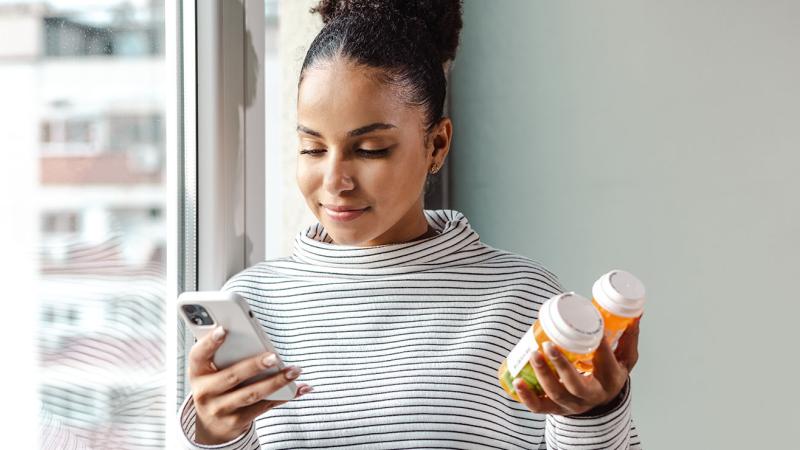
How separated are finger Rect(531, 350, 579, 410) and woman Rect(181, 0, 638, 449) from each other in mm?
97

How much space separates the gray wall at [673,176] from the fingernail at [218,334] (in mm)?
825

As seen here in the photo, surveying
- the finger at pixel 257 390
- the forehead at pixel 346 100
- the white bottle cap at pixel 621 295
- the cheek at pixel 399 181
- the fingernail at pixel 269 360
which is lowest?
the finger at pixel 257 390

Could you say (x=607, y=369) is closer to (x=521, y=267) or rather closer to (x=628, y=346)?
(x=628, y=346)

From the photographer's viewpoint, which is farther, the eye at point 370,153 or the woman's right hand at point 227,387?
the eye at point 370,153

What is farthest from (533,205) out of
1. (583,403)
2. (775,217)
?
(583,403)

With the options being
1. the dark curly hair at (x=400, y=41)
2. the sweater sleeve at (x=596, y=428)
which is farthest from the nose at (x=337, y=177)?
the sweater sleeve at (x=596, y=428)

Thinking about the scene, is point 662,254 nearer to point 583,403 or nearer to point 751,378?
point 751,378

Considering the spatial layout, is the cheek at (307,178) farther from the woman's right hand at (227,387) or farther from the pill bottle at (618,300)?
the pill bottle at (618,300)

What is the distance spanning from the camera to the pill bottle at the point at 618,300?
682 mm

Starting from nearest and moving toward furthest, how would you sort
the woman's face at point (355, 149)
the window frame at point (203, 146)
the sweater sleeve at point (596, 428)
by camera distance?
the sweater sleeve at point (596, 428)
the woman's face at point (355, 149)
the window frame at point (203, 146)

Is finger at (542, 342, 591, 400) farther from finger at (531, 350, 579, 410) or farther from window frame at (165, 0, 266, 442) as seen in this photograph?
window frame at (165, 0, 266, 442)

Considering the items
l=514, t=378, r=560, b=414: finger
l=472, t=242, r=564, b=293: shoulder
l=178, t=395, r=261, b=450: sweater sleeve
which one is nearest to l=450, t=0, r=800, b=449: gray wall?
l=472, t=242, r=564, b=293: shoulder

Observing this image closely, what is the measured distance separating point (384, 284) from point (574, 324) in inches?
13.5

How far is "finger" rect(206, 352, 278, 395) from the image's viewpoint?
0.75m
